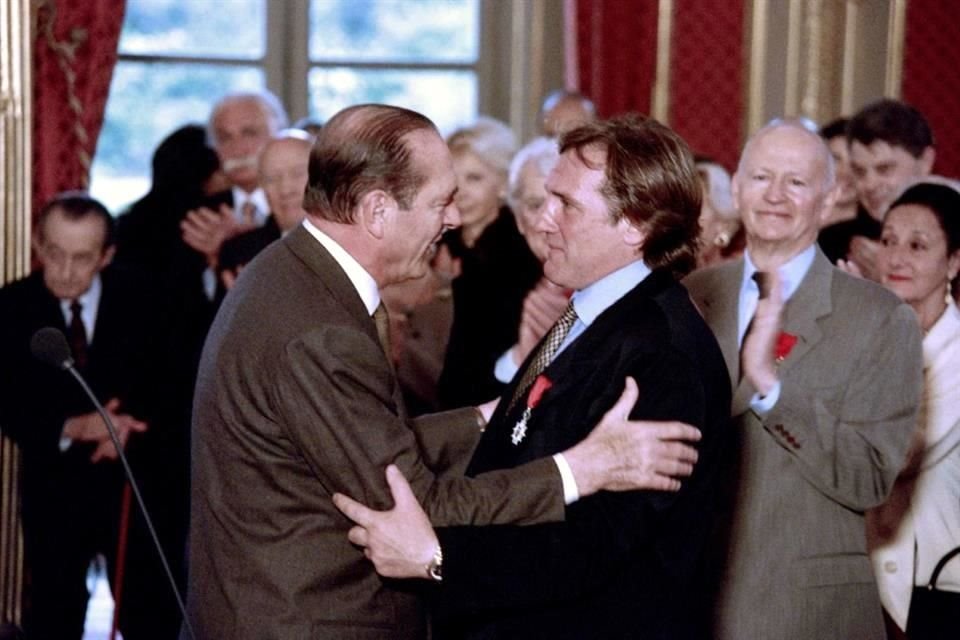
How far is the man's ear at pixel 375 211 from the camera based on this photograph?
9.60ft

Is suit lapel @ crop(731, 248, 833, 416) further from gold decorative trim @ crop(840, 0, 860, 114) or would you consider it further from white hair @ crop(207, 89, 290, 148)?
gold decorative trim @ crop(840, 0, 860, 114)

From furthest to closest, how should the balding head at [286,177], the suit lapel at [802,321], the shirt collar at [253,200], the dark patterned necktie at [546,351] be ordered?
1. the shirt collar at [253,200]
2. the balding head at [286,177]
3. the suit lapel at [802,321]
4. the dark patterned necktie at [546,351]

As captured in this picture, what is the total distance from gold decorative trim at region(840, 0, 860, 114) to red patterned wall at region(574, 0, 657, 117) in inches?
34.8

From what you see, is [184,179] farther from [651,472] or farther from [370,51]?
[651,472]

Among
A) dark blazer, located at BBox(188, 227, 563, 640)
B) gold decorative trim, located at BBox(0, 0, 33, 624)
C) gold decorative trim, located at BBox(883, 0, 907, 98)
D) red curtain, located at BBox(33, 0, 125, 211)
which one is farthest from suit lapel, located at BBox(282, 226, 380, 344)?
gold decorative trim, located at BBox(883, 0, 907, 98)

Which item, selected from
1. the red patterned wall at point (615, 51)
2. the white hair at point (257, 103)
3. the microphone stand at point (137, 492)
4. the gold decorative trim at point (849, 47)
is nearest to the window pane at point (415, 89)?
the red patterned wall at point (615, 51)

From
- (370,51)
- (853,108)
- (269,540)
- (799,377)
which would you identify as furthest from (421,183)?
(370,51)

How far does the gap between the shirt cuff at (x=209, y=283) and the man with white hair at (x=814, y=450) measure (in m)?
2.54

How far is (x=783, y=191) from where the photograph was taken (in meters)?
3.97

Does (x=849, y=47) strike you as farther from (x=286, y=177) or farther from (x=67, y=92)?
(x=67, y=92)

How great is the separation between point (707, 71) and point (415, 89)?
5.34 feet

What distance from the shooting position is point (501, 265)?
5.07 meters

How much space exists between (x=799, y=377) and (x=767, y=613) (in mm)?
514

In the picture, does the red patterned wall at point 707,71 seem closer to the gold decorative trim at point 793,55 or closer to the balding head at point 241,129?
the gold decorative trim at point 793,55
